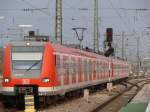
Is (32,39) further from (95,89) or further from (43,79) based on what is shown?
(95,89)

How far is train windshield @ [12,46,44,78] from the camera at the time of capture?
23219mm

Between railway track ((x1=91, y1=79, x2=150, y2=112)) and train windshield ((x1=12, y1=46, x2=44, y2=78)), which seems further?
railway track ((x1=91, y1=79, x2=150, y2=112))

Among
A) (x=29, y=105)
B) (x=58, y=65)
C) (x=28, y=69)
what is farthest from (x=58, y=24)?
(x=29, y=105)

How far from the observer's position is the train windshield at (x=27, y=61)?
2322 centimetres

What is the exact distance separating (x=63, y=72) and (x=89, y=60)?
1003cm

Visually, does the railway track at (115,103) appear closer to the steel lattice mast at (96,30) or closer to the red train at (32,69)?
the red train at (32,69)

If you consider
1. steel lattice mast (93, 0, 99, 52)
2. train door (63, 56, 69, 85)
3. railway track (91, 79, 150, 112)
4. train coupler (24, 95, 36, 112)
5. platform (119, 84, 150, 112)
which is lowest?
railway track (91, 79, 150, 112)

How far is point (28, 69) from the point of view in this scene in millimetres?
23266

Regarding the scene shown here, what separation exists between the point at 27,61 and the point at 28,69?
0.36m

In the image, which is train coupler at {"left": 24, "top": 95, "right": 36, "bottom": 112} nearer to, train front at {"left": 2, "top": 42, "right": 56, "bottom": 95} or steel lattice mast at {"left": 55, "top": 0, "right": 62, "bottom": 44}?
train front at {"left": 2, "top": 42, "right": 56, "bottom": 95}

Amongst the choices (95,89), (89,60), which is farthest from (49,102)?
(95,89)

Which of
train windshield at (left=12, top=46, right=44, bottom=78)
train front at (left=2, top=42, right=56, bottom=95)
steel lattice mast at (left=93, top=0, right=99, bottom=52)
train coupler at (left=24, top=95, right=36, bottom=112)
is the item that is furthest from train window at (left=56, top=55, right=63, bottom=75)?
steel lattice mast at (left=93, top=0, right=99, bottom=52)

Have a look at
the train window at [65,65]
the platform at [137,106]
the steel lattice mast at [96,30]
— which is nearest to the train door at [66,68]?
the train window at [65,65]

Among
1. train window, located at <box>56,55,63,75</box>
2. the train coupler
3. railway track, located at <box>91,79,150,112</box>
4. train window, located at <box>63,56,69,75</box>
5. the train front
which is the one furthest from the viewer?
train window, located at <box>63,56,69,75</box>
